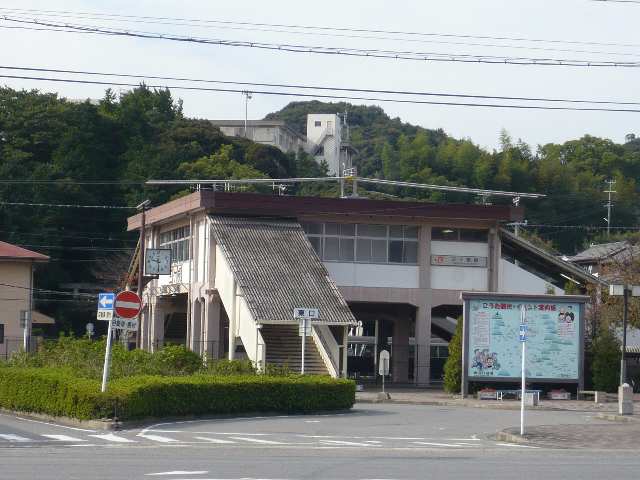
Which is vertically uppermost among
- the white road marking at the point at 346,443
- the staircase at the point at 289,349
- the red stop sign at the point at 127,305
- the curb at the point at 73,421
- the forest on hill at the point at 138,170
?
the forest on hill at the point at 138,170

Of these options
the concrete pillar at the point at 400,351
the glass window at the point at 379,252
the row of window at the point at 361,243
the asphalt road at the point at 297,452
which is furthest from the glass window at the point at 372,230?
the asphalt road at the point at 297,452

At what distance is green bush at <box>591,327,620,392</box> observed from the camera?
43.2 m

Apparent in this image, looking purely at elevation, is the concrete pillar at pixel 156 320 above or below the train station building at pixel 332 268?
below

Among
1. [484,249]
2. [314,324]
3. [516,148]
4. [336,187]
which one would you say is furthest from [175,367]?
[516,148]

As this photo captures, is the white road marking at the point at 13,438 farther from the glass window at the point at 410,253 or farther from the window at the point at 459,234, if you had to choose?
the window at the point at 459,234

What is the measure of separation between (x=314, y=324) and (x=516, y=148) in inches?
2652

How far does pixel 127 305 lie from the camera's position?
2702cm

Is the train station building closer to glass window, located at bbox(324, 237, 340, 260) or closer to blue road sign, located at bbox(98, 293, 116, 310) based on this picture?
glass window, located at bbox(324, 237, 340, 260)

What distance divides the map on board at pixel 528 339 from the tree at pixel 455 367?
179 centimetres

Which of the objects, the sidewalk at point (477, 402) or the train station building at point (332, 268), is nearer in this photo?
the sidewalk at point (477, 402)

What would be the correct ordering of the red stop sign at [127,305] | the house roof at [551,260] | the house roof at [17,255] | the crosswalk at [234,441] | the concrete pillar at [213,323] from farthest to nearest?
the house roof at [17,255] → the house roof at [551,260] → the concrete pillar at [213,323] → the red stop sign at [127,305] → the crosswalk at [234,441]

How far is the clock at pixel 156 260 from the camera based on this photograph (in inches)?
2044

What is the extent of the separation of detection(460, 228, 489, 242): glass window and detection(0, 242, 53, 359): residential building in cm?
2226

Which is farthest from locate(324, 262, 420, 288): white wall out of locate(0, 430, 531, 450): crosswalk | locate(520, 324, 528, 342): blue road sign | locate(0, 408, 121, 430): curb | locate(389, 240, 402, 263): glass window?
locate(0, 430, 531, 450): crosswalk
